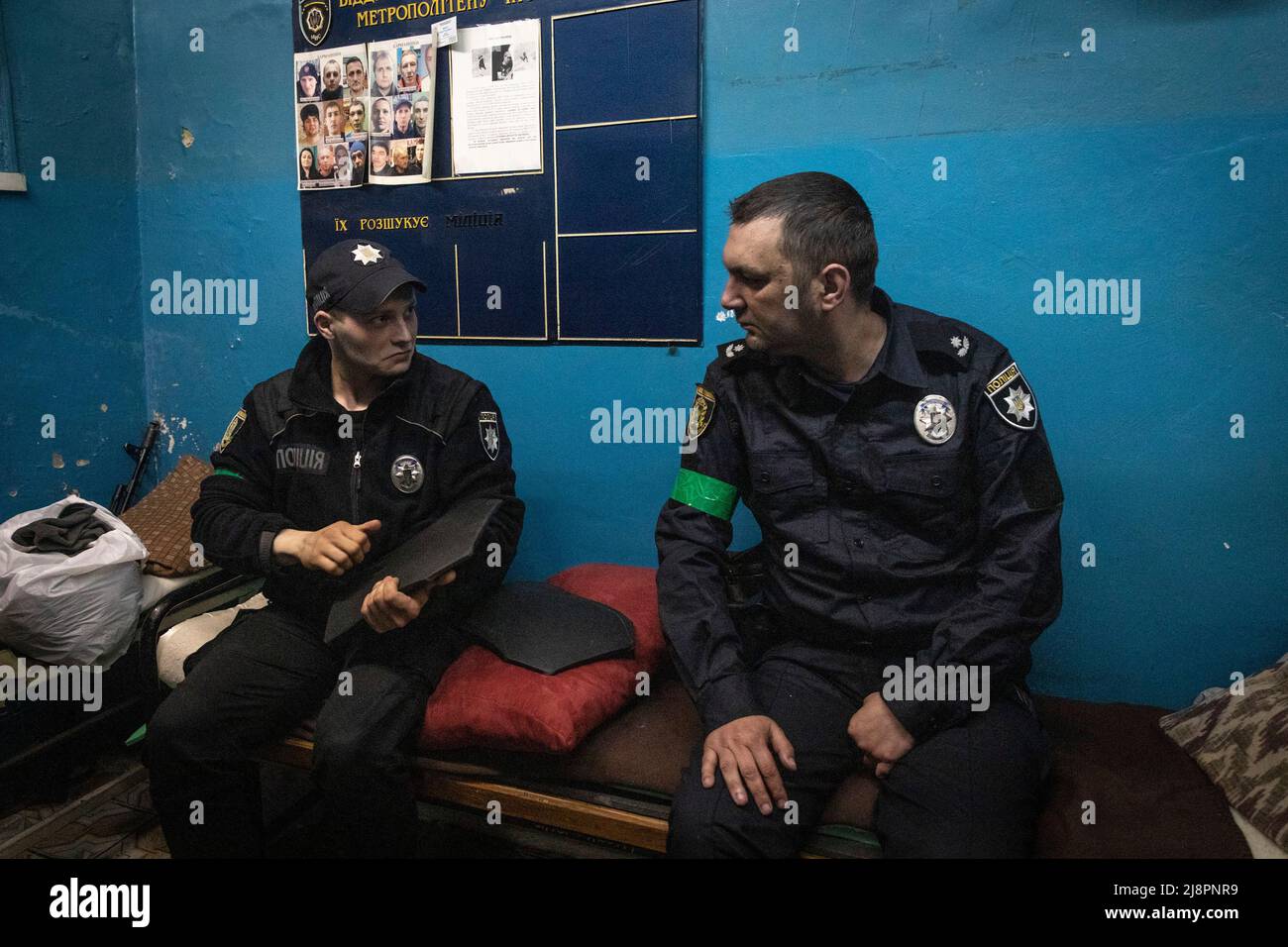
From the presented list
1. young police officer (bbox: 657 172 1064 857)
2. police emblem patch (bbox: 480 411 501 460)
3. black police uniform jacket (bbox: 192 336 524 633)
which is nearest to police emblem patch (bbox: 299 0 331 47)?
black police uniform jacket (bbox: 192 336 524 633)

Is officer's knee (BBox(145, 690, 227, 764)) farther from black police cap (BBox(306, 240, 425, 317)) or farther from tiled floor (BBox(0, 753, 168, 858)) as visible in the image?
black police cap (BBox(306, 240, 425, 317))

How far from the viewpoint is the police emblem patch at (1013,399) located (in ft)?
5.20

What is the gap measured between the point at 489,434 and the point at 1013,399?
1.15 m

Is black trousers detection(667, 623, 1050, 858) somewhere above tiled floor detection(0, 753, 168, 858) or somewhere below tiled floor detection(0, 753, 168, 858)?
above

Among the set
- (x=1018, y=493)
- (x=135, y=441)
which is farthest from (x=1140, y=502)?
(x=135, y=441)

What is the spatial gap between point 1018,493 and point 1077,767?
0.54 m

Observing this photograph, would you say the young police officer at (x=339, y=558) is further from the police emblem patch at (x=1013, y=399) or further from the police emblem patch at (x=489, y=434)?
the police emblem patch at (x=1013, y=399)

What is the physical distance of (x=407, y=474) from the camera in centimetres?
197

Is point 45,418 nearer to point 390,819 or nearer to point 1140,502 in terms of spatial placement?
point 390,819

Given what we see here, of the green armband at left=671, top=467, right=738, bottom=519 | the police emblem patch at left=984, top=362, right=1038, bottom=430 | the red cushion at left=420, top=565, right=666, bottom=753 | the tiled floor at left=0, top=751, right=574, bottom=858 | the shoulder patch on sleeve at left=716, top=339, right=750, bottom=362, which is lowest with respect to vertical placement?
the tiled floor at left=0, top=751, right=574, bottom=858

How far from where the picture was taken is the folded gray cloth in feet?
7.68

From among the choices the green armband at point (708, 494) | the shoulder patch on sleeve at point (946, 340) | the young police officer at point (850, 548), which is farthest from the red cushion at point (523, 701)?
the shoulder patch on sleeve at point (946, 340)

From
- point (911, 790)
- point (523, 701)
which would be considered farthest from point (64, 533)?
point (911, 790)

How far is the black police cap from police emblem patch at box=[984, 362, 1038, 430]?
1.25 meters
